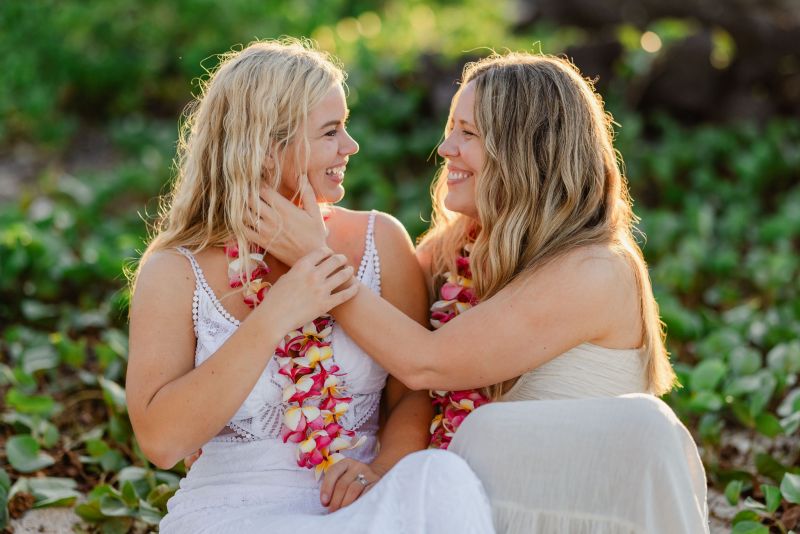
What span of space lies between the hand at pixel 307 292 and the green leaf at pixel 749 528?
4.65 ft

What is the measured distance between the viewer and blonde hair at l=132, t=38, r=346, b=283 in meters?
2.77

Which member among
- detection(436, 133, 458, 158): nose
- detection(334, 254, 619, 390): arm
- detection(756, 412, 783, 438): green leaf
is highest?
detection(436, 133, 458, 158): nose

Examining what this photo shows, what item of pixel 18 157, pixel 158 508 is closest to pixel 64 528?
pixel 158 508

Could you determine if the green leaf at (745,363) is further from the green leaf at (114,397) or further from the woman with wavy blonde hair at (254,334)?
the green leaf at (114,397)

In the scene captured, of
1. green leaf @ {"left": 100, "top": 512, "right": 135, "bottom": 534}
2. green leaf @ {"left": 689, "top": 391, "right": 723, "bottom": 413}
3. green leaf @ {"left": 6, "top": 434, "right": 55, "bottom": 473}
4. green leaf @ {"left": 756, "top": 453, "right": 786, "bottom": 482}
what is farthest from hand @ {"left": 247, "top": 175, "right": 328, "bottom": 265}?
green leaf @ {"left": 756, "top": 453, "right": 786, "bottom": 482}

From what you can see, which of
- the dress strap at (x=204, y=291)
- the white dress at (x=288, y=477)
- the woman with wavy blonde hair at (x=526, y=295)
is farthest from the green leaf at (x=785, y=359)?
the dress strap at (x=204, y=291)

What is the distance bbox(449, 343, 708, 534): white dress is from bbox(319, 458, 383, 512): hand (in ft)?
0.94

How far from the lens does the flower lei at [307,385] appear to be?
2.81 meters

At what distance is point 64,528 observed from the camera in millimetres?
3424

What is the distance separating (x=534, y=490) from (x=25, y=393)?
8.20 ft

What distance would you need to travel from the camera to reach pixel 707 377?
3.95 meters

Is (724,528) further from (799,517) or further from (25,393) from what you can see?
(25,393)

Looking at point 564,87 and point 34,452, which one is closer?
point 564,87

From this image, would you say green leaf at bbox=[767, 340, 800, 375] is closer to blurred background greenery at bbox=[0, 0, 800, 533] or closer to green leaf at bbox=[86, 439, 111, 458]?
blurred background greenery at bbox=[0, 0, 800, 533]
